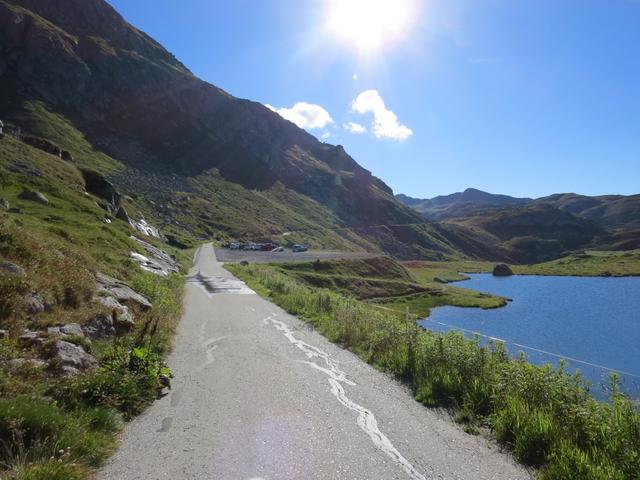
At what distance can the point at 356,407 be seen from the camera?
31.2 ft

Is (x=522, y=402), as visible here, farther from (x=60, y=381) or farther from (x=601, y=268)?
(x=601, y=268)

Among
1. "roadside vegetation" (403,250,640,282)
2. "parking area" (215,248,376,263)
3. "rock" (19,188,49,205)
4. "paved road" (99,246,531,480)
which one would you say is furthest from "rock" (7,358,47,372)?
"roadside vegetation" (403,250,640,282)

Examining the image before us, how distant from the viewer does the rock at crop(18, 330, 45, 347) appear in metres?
9.25

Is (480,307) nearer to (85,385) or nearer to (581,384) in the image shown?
(581,384)

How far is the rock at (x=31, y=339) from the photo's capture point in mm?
9250

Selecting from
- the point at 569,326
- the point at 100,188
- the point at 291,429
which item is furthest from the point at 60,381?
the point at 569,326

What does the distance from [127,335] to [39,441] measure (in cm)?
659

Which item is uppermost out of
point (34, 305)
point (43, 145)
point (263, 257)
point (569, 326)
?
point (43, 145)

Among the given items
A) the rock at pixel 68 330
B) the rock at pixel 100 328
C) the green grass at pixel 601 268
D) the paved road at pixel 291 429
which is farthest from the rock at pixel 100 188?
the green grass at pixel 601 268

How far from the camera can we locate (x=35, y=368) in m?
8.24

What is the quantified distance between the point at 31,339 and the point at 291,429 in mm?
6535

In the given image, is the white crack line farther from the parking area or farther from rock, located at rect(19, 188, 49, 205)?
the parking area

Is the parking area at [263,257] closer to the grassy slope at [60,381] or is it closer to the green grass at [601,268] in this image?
the grassy slope at [60,381]

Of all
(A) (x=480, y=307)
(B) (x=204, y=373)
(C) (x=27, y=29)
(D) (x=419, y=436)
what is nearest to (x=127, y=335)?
(B) (x=204, y=373)
